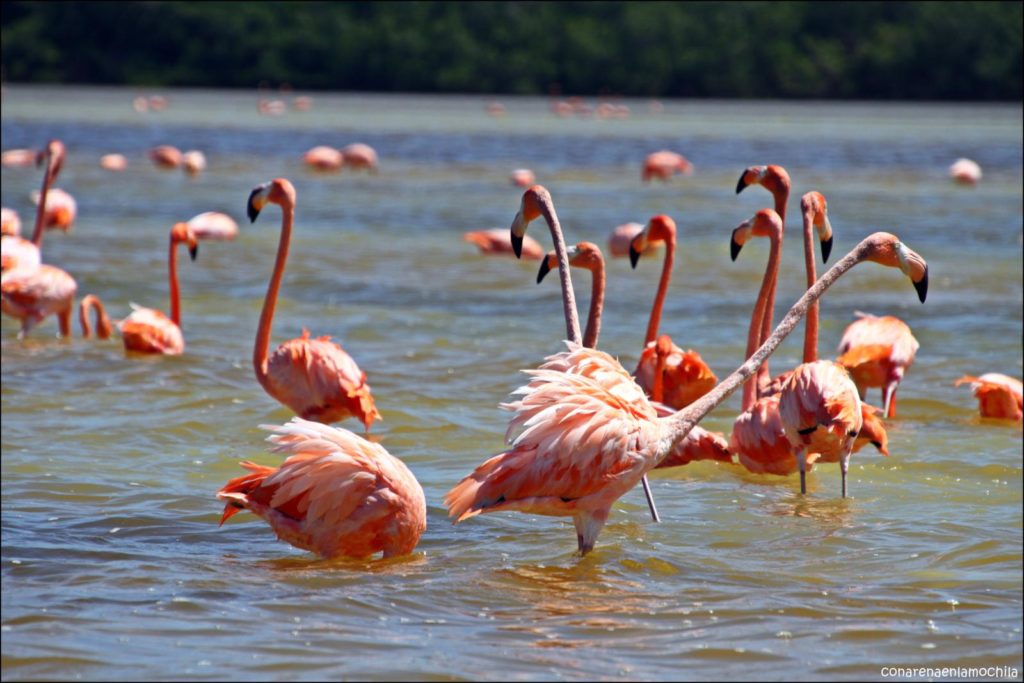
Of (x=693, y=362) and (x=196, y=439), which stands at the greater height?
(x=693, y=362)

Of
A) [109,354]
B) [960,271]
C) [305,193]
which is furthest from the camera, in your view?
[305,193]

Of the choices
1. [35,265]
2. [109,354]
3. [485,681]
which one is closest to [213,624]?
[485,681]

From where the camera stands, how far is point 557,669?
3.66 meters

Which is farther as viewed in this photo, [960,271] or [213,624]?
[960,271]

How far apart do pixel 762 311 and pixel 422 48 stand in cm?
4419

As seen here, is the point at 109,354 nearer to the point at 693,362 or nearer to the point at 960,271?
the point at 693,362

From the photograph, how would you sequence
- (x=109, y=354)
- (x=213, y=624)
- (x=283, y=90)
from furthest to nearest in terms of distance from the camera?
(x=283, y=90) < (x=109, y=354) < (x=213, y=624)

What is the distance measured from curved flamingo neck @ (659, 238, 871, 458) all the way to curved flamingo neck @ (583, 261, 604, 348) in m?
0.79

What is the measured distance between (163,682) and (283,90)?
47.8 m

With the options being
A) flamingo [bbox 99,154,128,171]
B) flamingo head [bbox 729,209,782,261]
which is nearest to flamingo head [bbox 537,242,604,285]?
flamingo head [bbox 729,209,782,261]

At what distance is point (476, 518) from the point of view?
5.17 metres

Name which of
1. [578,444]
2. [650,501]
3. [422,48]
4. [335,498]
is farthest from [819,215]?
[422,48]

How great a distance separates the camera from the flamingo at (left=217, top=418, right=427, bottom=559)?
4.44 m

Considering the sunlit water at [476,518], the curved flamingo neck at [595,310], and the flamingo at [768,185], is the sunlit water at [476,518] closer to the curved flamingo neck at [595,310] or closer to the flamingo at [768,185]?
the flamingo at [768,185]
